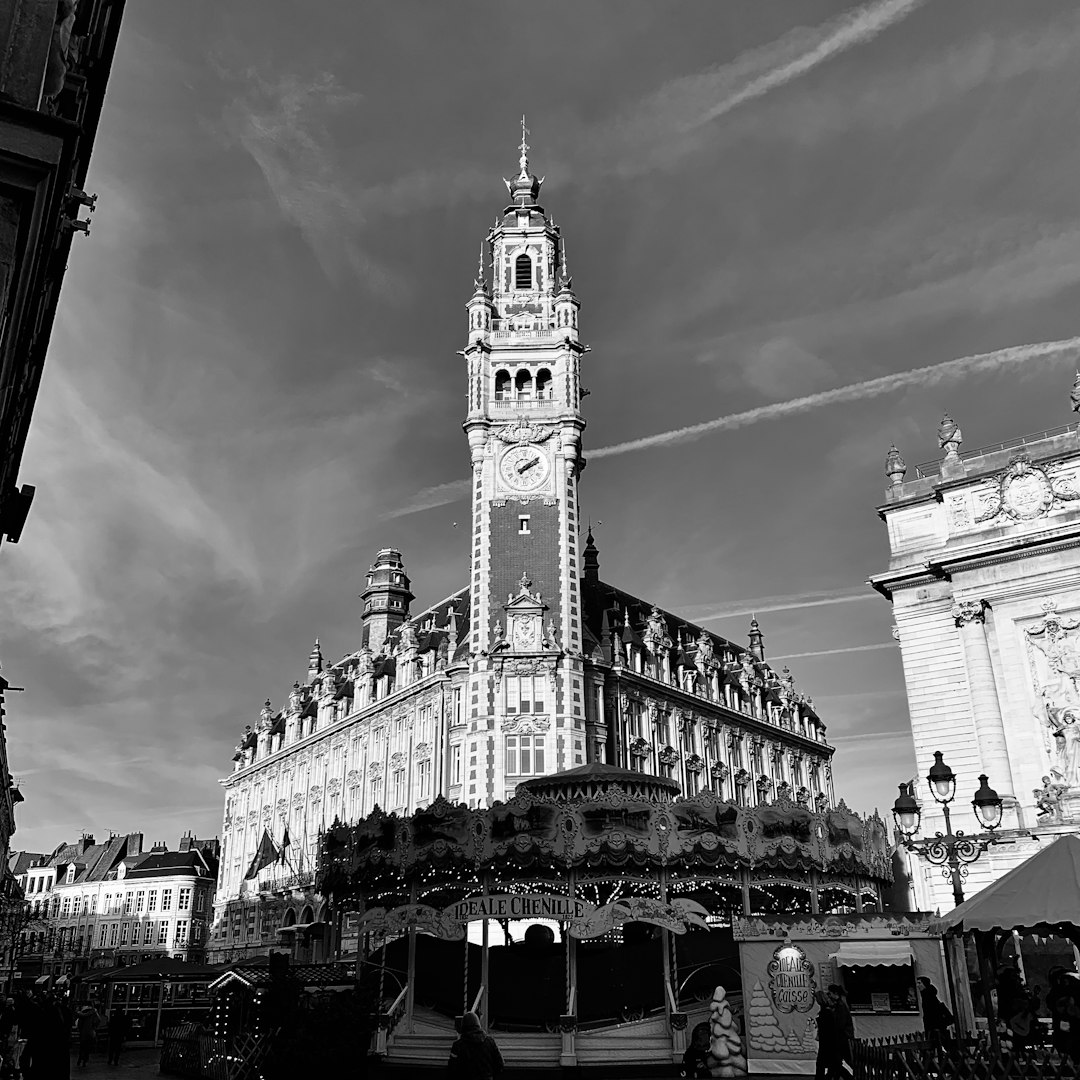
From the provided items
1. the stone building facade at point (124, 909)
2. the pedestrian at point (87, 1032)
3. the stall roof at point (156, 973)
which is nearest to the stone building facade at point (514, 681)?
the stall roof at point (156, 973)

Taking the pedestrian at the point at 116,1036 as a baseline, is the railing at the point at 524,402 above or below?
above

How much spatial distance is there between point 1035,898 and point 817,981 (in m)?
7.86

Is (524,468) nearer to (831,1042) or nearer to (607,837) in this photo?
(607,837)

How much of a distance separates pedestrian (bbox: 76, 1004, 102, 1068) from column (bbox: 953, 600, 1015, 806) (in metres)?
31.0

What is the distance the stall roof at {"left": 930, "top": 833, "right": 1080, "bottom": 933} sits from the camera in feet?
41.3

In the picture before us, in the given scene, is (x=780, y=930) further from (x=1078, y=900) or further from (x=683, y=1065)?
(x=1078, y=900)

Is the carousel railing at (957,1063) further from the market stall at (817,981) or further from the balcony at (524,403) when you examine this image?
the balcony at (524,403)

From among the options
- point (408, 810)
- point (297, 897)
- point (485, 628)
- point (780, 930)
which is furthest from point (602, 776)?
point (297, 897)

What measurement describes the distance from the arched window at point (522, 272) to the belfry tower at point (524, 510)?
8 cm

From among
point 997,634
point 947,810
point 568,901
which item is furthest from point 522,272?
point 947,810

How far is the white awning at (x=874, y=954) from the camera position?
1922 centimetres

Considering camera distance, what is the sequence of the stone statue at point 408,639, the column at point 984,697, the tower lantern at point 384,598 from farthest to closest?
the tower lantern at point 384,598
the stone statue at point 408,639
the column at point 984,697

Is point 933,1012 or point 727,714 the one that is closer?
point 933,1012

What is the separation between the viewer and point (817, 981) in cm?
1970
